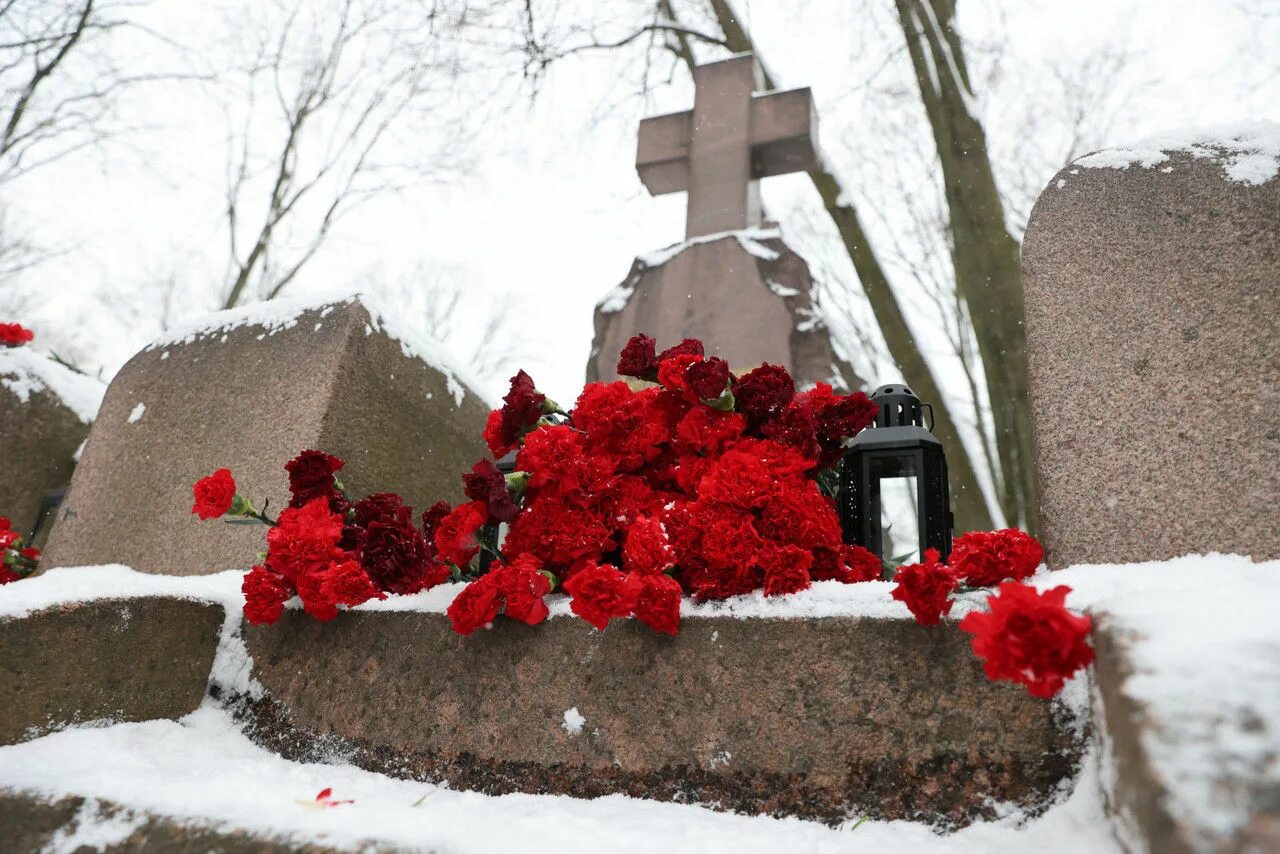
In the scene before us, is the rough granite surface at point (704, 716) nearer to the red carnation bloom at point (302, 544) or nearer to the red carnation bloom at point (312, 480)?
the red carnation bloom at point (302, 544)

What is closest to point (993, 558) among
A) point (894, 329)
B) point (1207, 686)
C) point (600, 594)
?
point (1207, 686)

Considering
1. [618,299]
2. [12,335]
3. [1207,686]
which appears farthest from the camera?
[618,299]

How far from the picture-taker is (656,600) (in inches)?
49.6

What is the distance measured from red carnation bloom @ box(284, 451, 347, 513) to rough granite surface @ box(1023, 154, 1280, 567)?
156 centimetres

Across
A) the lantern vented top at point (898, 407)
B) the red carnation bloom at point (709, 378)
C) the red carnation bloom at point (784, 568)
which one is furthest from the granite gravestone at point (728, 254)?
the red carnation bloom at point (784, 568)

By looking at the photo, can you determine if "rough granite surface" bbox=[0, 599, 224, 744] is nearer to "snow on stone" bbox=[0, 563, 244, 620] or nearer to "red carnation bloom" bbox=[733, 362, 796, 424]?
"snow on stone" bbox=[0, 563, 244, 620]

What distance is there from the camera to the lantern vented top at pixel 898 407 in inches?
66.1

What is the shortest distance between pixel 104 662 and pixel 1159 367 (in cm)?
215

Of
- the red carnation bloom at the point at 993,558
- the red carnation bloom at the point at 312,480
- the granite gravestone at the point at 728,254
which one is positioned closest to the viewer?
the red carnation bloom at the point at 993,558

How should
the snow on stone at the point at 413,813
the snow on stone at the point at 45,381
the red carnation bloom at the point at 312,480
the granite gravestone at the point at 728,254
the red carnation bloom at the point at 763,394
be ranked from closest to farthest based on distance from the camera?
the snow on stone at the point at 413,813
the red carnation bloom at the point at 763,394
the red carnation bloom at the point at 312,480
the snow on stone at the point at 45,381
the granite gravestone at the point at 728,254

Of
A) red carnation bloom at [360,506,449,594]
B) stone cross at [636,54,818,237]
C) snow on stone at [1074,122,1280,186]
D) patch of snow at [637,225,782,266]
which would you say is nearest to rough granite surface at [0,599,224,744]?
red carnation bloom at [360,506,449,594]

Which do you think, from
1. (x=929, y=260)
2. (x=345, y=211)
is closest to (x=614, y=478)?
(x=929, y=260)

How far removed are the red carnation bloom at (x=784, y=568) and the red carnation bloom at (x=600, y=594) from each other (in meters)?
0.24

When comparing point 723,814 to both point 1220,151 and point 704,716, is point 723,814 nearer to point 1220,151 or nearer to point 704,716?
point 704,716
